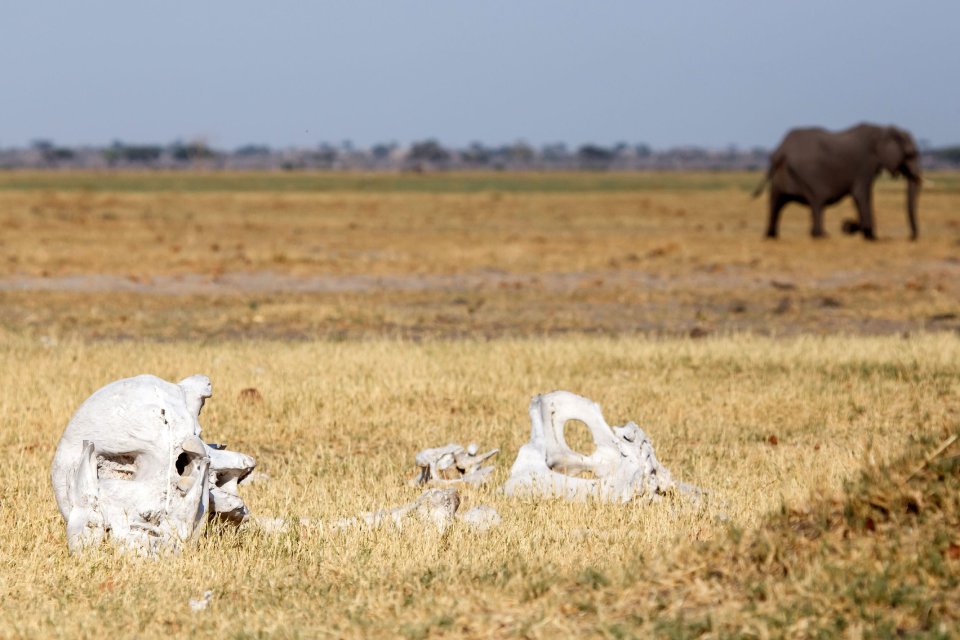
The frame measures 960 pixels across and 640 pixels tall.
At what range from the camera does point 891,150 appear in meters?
35.3

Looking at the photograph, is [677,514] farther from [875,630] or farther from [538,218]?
[538,218]

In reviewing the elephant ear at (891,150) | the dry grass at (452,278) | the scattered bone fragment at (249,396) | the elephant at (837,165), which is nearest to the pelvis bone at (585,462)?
the scattered bone fragment at (249,396)

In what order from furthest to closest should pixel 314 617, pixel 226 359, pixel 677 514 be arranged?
pixel 226 359 → pixel 677 514 → pixel 314 617

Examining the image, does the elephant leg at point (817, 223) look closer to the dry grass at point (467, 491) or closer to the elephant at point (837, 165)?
the elephant at point (837, 165)

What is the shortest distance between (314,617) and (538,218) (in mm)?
42584

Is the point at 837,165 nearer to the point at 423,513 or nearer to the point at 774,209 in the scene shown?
the point at 774,209

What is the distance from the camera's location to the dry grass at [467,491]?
5809mm

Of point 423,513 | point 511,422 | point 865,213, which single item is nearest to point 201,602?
point 423,513

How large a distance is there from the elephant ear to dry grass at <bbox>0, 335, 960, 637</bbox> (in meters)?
20.4

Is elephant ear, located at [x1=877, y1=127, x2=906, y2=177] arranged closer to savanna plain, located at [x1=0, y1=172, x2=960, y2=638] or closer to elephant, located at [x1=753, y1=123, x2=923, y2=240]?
elephant, located at [x1=753, y1=123, x2=923, y2=240]

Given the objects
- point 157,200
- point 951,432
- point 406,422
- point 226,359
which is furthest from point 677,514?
point 157,200

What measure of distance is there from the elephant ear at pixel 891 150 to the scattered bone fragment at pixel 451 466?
2848 centimetres

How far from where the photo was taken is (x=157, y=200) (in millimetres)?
59125

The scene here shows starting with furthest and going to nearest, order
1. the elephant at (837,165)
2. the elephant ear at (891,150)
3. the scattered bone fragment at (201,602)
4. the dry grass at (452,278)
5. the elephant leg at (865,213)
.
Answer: the elephant ear at (891,150) < the elephant at (837,165) < the elephant leg at (865,213) < the dry grass at (452,278) < the scattered bone fragment at (201,602)
